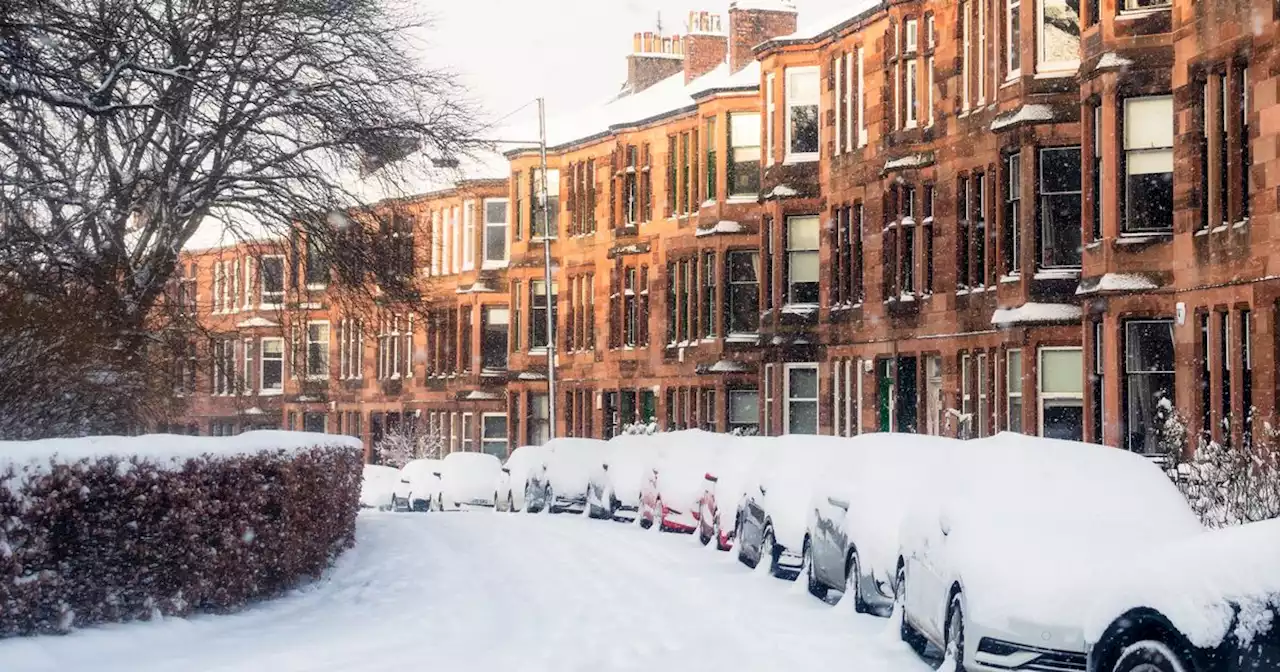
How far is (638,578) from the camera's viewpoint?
20.8 metres

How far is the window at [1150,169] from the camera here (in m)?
27.9

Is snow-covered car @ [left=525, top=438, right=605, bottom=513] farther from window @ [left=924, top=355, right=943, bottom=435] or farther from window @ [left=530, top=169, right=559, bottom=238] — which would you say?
window @ [left=530, top=169, right=559, bottom=238]

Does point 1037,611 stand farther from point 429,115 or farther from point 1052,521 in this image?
point 429,115

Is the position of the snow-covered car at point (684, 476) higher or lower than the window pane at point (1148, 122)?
lower

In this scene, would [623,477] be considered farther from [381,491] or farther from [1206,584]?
[1206,584]

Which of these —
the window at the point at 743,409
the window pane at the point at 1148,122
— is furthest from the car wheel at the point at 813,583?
the window at the point at 743,409

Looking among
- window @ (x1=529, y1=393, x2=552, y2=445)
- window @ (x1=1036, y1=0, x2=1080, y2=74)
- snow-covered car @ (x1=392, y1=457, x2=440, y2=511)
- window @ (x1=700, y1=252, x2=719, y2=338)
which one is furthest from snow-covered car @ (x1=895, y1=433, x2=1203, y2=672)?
window @ (x1=529, y1=393, x2=552, y2=445)

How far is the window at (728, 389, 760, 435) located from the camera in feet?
161

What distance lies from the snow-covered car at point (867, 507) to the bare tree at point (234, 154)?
849cm

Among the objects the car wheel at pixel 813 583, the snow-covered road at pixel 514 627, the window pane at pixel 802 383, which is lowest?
the snow-covered road at pixel 514 627

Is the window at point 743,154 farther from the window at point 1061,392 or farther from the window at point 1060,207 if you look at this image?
the window at point 1061,392

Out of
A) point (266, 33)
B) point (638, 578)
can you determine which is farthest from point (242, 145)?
point (638, 578)

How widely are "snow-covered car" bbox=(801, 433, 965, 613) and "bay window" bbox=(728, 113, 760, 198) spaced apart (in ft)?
99.2

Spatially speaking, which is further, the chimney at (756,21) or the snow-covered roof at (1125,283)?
the chimney at (756,21)
